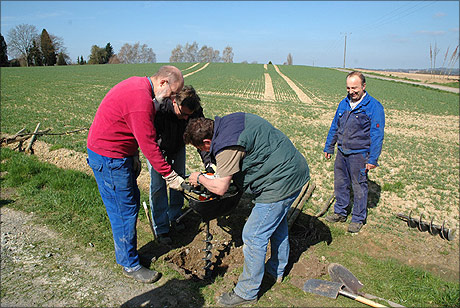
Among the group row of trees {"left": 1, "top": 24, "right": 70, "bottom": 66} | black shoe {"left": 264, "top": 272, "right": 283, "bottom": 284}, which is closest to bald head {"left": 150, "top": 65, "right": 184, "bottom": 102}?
black shoe {"left": 264, "top": 272, "right": 283, "bottom": 284}

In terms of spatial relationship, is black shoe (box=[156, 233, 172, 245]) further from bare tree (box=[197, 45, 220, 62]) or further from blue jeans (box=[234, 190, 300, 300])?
bare tree (box=[197, 45, 220, 62])

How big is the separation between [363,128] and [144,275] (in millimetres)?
3578

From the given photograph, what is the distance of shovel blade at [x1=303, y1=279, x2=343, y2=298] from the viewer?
347cm

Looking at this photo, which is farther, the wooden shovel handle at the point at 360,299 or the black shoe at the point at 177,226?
the black shoe at the point at 177,226

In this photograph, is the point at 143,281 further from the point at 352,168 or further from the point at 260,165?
the point at 352,168

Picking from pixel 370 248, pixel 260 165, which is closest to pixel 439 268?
pixel 370 248

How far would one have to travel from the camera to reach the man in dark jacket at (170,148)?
338cm

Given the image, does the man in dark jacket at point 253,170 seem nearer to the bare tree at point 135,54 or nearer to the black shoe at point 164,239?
the black shoe at point 164,239

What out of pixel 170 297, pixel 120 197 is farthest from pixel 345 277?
pixel 120 197

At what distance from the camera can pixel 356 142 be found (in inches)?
187

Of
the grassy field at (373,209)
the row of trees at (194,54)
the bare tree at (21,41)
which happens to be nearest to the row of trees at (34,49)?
the bare tree at (21,41)

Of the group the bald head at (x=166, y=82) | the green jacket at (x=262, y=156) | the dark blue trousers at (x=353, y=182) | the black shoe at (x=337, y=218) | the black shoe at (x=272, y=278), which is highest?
the bald head at (x=166, y=82)

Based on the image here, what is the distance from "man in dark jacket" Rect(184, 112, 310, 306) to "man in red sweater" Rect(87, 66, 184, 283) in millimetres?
449

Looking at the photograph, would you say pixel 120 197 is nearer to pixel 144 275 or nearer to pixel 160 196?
pixel 160 196
